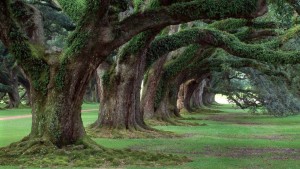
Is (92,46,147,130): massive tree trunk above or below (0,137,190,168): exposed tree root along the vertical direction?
above

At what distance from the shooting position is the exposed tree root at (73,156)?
40.1 ft

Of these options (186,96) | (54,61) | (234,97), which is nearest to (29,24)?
(54,61)

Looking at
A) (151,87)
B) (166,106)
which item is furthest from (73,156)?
(166,106)

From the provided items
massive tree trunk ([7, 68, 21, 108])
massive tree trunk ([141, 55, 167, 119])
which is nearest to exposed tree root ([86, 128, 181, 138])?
massive tree trunk ([141, 55, 167, 119])

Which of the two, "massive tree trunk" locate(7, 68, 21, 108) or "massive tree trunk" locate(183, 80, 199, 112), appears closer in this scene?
"massive tree trunk" locate(183, 80, 199, 112)

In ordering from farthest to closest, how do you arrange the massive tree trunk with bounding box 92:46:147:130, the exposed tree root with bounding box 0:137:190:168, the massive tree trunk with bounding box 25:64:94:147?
the massive tree trunk with bounding box 92:46:147:130, the massive tree trunk with bounding box 25:64:94:147, the exposed tree root with bounding box 0:137:190:168

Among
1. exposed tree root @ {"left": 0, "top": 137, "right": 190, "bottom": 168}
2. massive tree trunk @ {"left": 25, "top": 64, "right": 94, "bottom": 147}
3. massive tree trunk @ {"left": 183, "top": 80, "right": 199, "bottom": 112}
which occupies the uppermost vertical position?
massive tree trunk @ {"left": 183, "top": 80, "right": 199, "bottom": 112}

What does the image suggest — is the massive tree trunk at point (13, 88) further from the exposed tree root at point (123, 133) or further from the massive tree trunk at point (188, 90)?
the exposed tree root at point (123, 133)

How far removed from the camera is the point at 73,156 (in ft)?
42.4

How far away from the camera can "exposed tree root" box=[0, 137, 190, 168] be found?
1221 centimetres

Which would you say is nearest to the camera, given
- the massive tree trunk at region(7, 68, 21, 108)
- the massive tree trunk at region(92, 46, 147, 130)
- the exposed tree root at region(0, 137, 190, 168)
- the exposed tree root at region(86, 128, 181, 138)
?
the exposed tree root at region(0, 137, 190, 168)

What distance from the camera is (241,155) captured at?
1516cm

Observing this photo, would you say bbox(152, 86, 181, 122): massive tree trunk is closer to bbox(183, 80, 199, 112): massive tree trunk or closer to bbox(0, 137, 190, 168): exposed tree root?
bbox(183, 80, 199, 112): massive tree trunk

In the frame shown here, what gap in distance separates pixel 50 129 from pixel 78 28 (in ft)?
8.81
